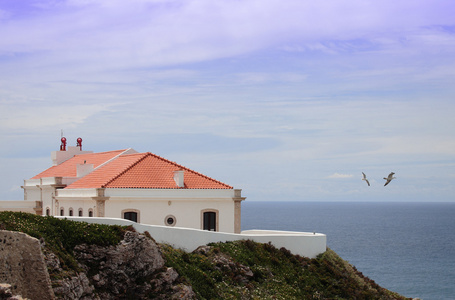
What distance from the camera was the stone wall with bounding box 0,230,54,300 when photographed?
26.0 metres

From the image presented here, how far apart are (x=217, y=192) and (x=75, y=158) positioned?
19.3 metres

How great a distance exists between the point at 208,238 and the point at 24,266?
1518cm

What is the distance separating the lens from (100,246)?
3188 cm

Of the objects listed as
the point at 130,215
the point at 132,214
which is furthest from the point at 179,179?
the point at 130,215

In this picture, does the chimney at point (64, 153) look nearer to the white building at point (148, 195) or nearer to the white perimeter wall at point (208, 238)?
the white building at point (148, 195)

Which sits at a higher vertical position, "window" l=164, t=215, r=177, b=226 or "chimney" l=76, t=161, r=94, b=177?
"chimney" l=76, t=161, r=94, b=177

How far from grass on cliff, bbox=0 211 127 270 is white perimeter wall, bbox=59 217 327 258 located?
64.9 inches

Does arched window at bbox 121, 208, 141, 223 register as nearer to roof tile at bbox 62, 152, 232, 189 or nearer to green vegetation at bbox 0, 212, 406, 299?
roof tile at bbox 62, 152, 232, 189

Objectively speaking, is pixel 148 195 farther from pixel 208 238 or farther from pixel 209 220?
pixel 208 238

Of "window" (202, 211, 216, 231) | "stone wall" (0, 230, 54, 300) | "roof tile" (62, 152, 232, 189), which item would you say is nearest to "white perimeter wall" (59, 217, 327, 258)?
"window" (202, 211, 216, 231)

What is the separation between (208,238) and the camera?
39.5m

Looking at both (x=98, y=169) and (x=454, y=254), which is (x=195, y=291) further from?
(x=454, y=254)

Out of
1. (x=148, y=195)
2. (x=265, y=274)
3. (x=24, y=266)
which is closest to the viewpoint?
(x=24, y=266)

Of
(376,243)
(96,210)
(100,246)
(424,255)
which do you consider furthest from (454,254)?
(100,246)
